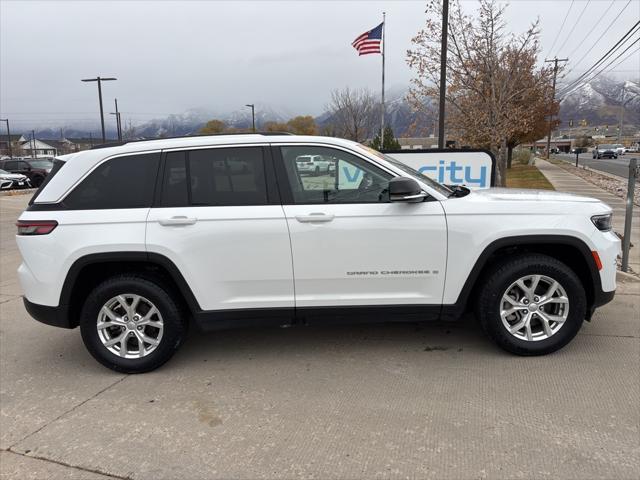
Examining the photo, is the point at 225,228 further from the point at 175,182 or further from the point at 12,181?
the point at 12,181

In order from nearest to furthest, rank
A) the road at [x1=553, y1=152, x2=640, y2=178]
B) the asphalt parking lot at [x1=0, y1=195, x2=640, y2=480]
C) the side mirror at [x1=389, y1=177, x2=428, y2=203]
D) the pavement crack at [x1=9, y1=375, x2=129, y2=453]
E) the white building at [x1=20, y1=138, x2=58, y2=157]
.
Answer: the asphalt parking lot at [x1=0, y1=195, x2=640, y2=480] → the pavement crack at [x1=9, y1=375, x2=129, y2=453] → the side mirror at [x1=389, y1=177, x2=428, y2=203] → the road at [x1=553, y1=152, x2=640, y2=178] → the white building at [x1=20, y1=138, x2=58, y2=157]

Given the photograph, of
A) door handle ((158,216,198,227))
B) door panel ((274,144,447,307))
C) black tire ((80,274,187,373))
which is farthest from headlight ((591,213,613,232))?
black tire ((80,274,187,373))

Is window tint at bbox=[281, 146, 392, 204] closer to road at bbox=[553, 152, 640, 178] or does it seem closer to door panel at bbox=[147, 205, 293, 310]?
door panel at bbox=[147, 205, 293, 310]

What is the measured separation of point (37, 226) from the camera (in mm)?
3768

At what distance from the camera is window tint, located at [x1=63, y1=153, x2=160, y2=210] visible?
150 inches

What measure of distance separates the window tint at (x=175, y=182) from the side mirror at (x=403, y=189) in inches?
60.6

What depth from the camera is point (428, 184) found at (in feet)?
12.8

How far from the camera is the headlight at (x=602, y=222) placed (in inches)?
151

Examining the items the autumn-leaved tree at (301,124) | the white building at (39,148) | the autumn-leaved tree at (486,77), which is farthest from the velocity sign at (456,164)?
the white building at (39,148)

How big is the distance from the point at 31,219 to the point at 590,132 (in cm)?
18770

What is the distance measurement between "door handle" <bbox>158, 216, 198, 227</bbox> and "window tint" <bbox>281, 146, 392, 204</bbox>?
2.57 feet

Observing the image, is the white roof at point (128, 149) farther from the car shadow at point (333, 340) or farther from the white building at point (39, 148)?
the white building at point (39, 148)

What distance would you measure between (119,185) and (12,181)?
2630cm

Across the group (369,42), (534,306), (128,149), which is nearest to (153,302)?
(128,149)
